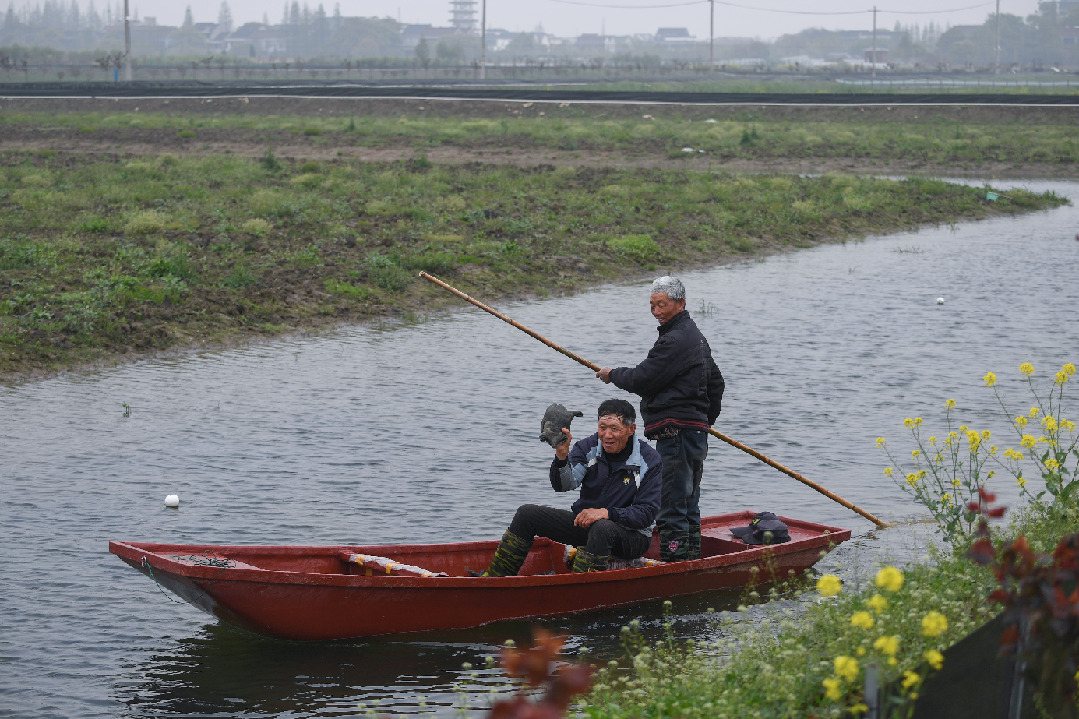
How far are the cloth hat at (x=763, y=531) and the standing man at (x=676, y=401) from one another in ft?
1.84

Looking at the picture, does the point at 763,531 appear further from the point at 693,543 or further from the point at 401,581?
the point at 401,581

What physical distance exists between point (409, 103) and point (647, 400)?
175ft

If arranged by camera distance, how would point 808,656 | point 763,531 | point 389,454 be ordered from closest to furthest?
point 808,656, point 763,531, point 389,454

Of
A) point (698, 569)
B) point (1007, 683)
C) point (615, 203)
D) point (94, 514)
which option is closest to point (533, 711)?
point (1007, 683)

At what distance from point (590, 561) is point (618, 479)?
628 mm

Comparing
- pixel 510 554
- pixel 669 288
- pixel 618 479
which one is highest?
pixel 669 288

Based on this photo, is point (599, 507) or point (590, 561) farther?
point (599, 507)

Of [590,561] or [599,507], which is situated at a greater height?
[599,507]

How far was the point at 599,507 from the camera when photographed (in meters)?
9.36

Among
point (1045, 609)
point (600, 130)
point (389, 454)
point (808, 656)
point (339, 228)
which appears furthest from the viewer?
point (600, 130)

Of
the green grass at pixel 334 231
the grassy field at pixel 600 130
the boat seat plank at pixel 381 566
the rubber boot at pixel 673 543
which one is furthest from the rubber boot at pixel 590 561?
the grassy field at pixel 600 130

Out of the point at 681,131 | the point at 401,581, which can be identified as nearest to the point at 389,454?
the point at 401,581

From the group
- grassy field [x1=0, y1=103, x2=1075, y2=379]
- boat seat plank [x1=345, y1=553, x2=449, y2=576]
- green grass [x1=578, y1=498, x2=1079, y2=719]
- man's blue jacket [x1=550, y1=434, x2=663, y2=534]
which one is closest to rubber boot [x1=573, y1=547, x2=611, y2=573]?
man's blue jacket [x1=550, y1=434, x2=663, y2=534]

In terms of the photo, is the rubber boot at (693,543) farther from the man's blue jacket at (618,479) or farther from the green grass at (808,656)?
the green grass at (808,656)
